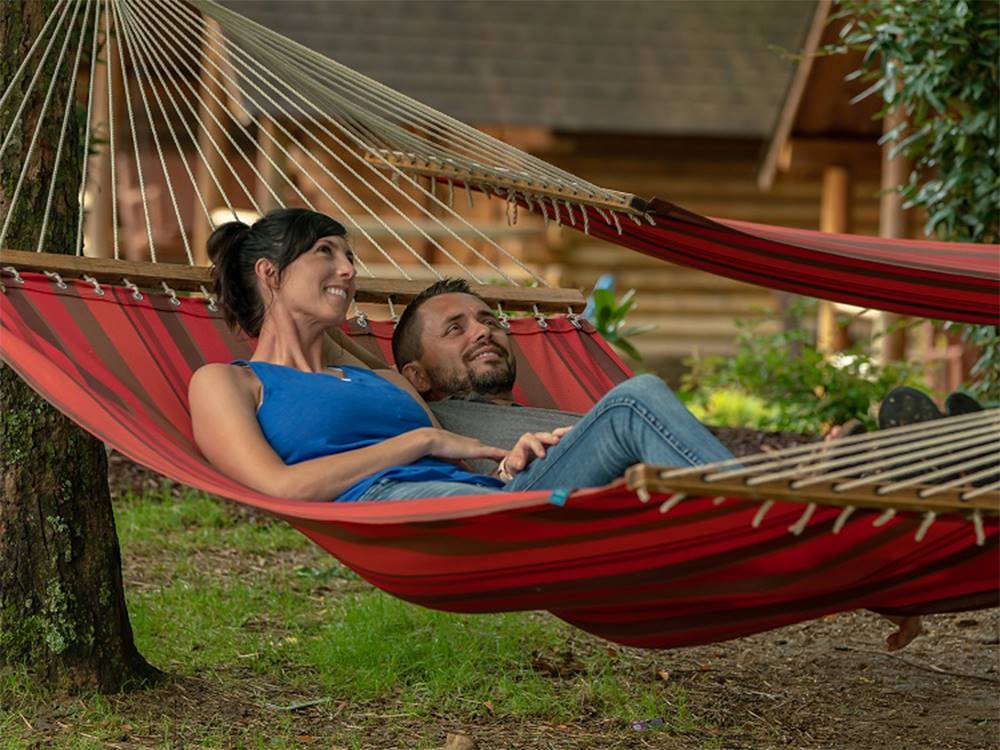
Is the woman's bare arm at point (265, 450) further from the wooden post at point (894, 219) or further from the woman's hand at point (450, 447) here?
the wooden post at point (894, 219)

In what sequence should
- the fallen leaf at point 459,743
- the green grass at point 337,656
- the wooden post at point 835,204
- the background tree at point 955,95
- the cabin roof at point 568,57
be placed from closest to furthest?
the fallen leaf at point 459,743, the green grass at point 337,656, the background tree at point 955,95, the wooden post at point 835,204, the cabin roof at point 568,57

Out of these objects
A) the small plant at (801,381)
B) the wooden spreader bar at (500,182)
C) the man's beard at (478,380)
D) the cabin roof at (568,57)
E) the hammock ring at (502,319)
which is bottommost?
the small plant at (801,381)

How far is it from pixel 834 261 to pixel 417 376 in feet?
2.84

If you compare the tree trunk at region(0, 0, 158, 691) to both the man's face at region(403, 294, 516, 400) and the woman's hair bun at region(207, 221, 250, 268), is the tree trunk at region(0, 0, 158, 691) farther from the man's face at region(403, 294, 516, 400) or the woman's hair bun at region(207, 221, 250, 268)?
the man's face at region(403, 294, 516, 400)

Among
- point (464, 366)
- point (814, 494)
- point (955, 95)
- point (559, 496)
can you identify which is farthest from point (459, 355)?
point (955, 95)

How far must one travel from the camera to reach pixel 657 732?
275 cm

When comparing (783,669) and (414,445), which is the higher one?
(414,445)

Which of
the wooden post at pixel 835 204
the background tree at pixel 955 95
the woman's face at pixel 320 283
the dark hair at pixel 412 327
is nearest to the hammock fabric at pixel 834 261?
the dark hair at pixel 412 327

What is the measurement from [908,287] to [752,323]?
2906mm

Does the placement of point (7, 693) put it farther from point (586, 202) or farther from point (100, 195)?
point (100, 195)

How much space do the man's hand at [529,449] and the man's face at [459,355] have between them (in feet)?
1.56

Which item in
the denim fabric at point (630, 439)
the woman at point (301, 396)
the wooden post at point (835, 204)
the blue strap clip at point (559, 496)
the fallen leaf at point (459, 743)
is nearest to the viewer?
the blue strap clip at point (559, 496)

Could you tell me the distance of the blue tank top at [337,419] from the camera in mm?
2420

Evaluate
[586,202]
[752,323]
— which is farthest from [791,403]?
[586,202]
